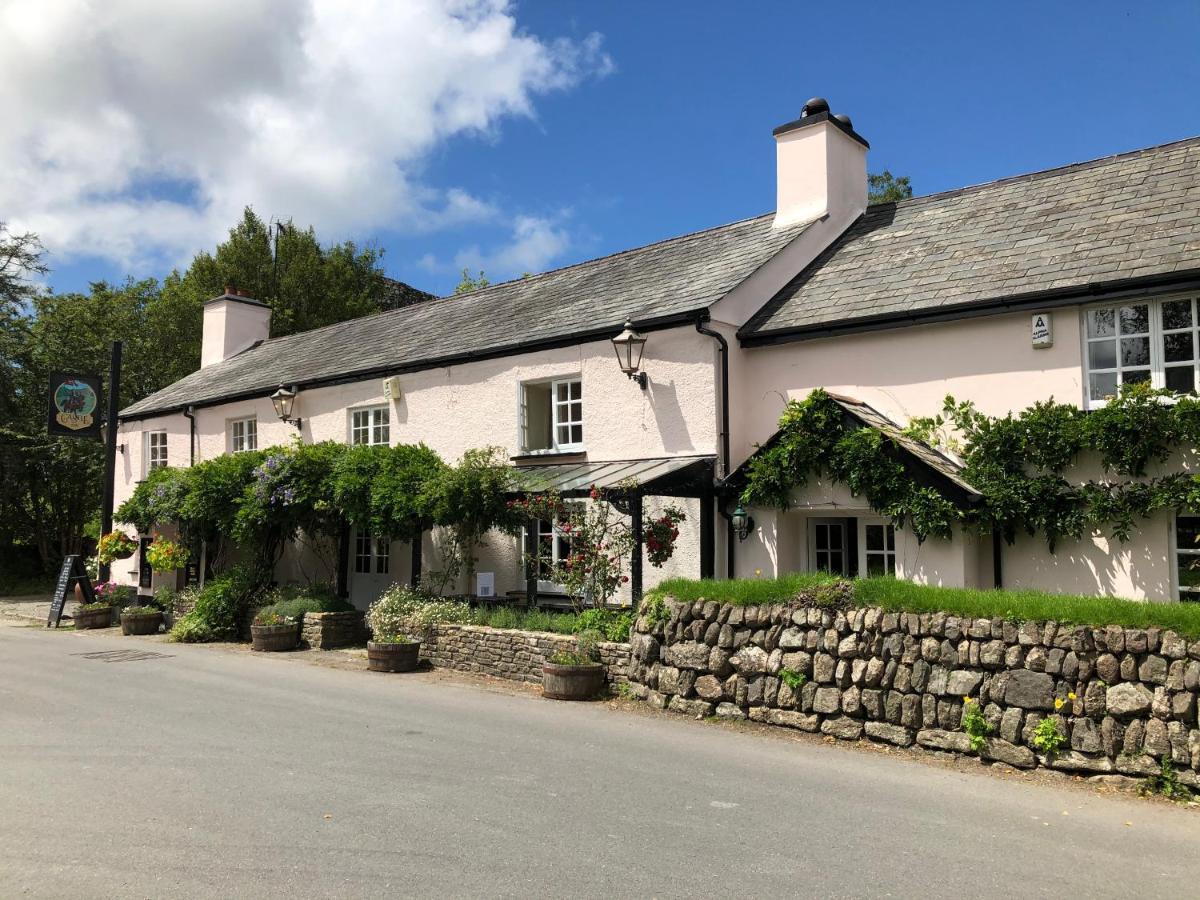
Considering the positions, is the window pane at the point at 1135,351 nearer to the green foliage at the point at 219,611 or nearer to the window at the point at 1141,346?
the window at the point at 1141,346

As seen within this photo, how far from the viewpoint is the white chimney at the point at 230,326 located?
2773cm

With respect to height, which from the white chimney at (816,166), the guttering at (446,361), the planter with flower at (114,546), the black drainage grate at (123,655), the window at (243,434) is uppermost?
the white chimney at (816,166)

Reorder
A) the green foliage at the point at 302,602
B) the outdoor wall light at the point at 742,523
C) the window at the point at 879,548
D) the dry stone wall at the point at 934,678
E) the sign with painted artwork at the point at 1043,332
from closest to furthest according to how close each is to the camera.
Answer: the dry stone wall at the point at 934,678 → the sign with painted artwork at the point at 1043,332 → the window at the point at 879,548 → the outdoor wall light at the point at 742,523 → the green foliage at the point at 302,602

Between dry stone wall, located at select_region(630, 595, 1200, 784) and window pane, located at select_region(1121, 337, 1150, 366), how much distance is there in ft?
13.7

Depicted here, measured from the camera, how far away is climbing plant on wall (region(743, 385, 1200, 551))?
9664mm

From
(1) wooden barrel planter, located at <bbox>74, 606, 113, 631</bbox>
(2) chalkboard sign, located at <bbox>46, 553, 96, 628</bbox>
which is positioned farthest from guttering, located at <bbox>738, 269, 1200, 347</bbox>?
(2) chalkboard sign, located at <bbox>46, 553, 96, 628</bbox>

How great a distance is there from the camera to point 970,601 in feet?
27.4

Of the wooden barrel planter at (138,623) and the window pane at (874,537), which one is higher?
the window pane at (874,537)

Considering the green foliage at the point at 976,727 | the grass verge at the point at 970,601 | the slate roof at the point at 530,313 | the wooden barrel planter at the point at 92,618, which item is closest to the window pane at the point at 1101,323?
the grass verge at the point at 970,601

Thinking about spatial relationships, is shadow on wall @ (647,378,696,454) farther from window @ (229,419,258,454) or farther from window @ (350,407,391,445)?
window @ (229,419,258,454)

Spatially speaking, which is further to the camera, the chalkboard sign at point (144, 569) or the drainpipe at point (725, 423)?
the chalkboard sign at point (144, 569)

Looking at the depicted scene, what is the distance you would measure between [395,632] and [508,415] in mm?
4130

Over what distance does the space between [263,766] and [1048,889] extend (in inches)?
227

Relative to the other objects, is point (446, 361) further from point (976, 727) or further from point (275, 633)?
point (976, 727)
